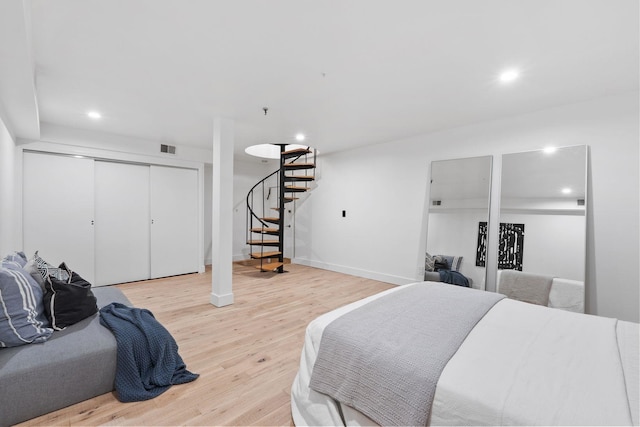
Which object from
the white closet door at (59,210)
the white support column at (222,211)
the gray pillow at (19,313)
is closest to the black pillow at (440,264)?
the white support column at (222,211)

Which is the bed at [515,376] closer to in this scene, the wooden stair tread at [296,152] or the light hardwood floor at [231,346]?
the light hardwood floor at [231,346]

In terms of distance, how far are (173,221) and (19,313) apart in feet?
11.1

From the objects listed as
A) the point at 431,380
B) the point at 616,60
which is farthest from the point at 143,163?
the point at 616,60

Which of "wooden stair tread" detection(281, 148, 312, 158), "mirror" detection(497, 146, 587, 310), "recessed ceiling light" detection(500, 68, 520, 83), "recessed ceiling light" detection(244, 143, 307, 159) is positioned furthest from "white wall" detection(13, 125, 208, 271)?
"mirror" detection(497, 146, 587, 310)

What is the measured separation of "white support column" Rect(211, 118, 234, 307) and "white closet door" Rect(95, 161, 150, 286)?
6.49ft

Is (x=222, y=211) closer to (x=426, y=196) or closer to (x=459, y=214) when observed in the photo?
(x=426, y=196)

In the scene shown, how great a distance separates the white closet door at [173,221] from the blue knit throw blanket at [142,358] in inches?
114

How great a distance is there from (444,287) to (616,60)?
7.17 feet

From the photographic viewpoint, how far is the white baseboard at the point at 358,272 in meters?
4.51

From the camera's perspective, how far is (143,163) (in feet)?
15.0

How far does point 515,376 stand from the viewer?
3.46ft

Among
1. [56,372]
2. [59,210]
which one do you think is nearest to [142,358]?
[56,372]

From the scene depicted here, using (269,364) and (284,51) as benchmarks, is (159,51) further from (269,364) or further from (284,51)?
(269,364)

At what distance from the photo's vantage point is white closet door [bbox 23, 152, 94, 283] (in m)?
3.70
